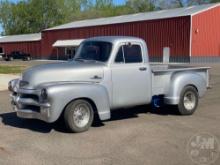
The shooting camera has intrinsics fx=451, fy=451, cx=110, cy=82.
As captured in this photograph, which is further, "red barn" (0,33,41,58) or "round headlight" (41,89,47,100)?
"red barn" (0,33,41,58)

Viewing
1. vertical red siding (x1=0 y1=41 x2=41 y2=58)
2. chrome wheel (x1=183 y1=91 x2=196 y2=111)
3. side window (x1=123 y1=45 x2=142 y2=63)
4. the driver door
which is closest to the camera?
the driver door

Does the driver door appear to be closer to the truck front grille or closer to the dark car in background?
the truck front grille

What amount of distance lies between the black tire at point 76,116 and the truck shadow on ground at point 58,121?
0.95 feet

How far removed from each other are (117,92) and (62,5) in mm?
97576

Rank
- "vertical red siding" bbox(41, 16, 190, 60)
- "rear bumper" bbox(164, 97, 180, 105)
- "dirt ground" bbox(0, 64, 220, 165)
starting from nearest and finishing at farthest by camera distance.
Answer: "dirt ground" bbox(0, 64, 220, 165), "rear bumper" bbox(164, 97, 180, 105), "vertical red siding" bbox(41, 16, 190, 60)

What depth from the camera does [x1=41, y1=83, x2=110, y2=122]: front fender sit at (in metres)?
8.90

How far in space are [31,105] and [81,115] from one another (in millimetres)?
1052

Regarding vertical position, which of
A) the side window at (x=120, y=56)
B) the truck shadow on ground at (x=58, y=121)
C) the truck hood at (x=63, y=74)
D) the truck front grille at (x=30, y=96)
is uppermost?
the side window at (x=120, y=56)

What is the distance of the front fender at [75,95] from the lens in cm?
890

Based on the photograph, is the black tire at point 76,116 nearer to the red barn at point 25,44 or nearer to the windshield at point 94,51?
the windshield at point 94,51

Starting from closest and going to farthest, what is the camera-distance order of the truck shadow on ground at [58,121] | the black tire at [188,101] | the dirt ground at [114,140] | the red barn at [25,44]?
the dirt ground at [114,140] → the truck shadow on ground at [58,121] → the black tire at [188,101] → the red barn at [25,44]

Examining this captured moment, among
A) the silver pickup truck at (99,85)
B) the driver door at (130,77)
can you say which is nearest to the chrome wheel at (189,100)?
the silver pickup truck at (99,85)

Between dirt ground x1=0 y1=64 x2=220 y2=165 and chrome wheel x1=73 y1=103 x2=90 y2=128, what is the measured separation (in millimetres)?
239

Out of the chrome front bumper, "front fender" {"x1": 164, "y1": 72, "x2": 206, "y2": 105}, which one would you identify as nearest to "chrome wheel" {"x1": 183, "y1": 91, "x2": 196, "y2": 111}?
"front fender" {"x1": 164, "y1": 72, "x2": 206, "y2": 105}
